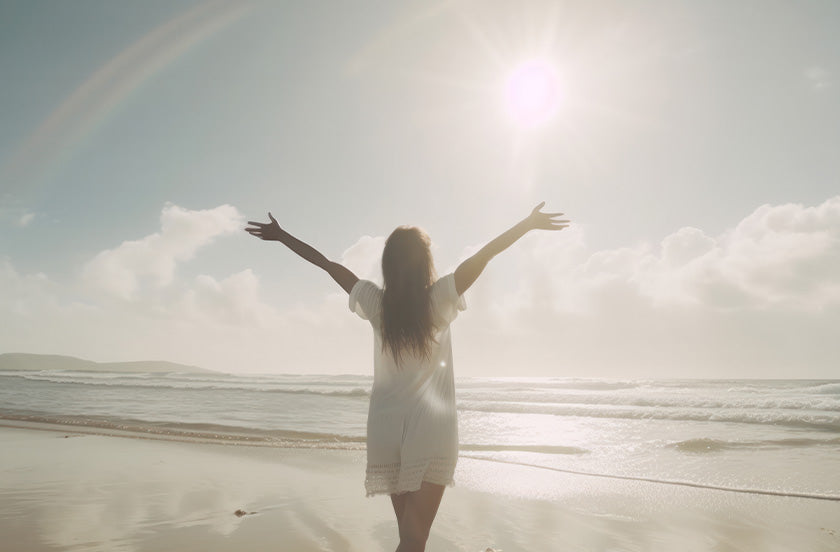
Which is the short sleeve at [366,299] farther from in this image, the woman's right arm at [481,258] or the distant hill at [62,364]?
the distant hill at [62,364]

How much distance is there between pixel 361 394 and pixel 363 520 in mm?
22964

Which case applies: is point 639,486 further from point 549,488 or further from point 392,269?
point 392,269

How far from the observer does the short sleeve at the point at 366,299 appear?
238 cm

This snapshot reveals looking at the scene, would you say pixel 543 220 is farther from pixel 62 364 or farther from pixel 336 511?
pixel 62 364

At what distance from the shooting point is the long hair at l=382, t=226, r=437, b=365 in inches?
88.4

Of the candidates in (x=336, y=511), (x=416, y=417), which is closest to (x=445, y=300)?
(x=416, y=417)

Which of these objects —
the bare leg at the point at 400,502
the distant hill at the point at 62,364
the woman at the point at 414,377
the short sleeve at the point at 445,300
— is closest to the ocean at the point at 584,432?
the bare leg at the point at 400,502

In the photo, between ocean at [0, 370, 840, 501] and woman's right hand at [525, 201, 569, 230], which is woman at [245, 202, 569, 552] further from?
ocean at [0, 370, 840, 501]

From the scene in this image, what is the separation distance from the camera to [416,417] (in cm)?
222

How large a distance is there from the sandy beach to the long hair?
2.92 m

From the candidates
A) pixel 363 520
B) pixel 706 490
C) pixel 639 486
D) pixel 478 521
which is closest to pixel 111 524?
pixel 363 520

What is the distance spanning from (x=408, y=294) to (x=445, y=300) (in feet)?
0.56

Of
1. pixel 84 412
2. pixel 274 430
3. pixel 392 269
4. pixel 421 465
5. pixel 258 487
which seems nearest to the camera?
pixel 421 465

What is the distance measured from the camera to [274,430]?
12.7m
